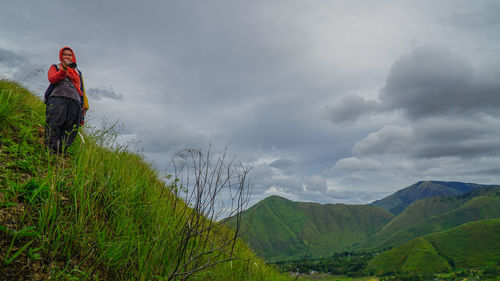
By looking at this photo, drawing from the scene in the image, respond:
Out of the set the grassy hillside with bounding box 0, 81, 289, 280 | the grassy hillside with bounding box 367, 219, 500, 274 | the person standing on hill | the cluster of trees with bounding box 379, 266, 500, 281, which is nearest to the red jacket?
the person standing on hill

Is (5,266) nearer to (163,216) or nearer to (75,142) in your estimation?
(163,216)

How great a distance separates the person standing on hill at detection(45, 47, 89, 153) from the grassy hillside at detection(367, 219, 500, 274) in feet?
636

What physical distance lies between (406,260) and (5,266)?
210907mm

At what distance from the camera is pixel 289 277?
19.7ft

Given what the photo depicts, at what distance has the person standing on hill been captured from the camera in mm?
5504

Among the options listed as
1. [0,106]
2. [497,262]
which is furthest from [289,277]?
[497,262]

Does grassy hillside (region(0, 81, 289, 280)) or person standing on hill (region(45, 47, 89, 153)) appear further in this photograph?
person standing on hill (region(45, 47, 89, 153))

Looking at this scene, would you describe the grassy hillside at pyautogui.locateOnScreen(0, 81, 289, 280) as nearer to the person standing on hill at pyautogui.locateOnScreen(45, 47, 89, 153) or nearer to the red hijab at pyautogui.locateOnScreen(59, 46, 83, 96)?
the person standing on hill at pyautogui.locateOnScreen(45, 47, 89, 153)

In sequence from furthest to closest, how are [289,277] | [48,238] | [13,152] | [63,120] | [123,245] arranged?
[289,277]
[63,120]
[13,152]
[123,245]
[48,238]

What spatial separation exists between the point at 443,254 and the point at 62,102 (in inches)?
9429

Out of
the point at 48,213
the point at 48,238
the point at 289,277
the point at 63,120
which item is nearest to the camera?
the point at 48,238

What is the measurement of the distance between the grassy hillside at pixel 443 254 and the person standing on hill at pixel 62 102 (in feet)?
636

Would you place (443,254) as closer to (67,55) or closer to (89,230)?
(89,230)

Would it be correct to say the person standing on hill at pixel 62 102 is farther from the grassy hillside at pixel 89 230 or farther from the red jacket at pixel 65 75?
the grassy hillside at pixel 89 230
